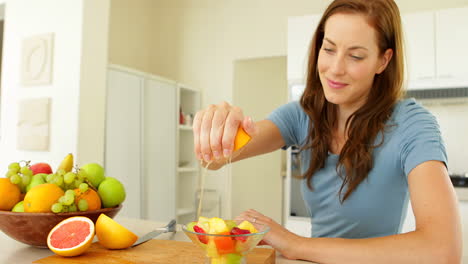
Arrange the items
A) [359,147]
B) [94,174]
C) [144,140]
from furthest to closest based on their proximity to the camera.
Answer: [144,140], [359,147], [94,174]

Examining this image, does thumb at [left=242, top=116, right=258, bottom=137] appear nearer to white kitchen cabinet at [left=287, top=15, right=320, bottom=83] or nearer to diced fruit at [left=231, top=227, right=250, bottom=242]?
diced fruit at [left=231, top=227, right=250, bottom=242]

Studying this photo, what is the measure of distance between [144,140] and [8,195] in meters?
3.05

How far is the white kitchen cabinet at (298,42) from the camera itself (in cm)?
358

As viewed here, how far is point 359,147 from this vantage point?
4.05 ft

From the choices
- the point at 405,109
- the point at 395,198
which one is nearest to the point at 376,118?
the point at 405,109

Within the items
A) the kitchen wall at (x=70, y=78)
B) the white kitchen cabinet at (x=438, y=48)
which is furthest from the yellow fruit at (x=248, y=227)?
the white kitchen cabinet at (x=438, y=48)

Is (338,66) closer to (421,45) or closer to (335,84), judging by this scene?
(335,84)

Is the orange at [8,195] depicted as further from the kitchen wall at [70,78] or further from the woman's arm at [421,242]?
the kitchen wall at [70,78]

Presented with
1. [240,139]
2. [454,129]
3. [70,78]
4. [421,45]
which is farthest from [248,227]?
[454,129]

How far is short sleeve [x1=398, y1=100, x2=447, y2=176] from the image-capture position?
3.40 feet

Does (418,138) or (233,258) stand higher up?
(418,138)

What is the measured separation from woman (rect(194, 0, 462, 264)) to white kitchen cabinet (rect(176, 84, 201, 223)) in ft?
11.5

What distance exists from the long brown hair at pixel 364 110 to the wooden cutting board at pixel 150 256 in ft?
1.47

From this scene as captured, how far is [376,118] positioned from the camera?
1.24 meters
